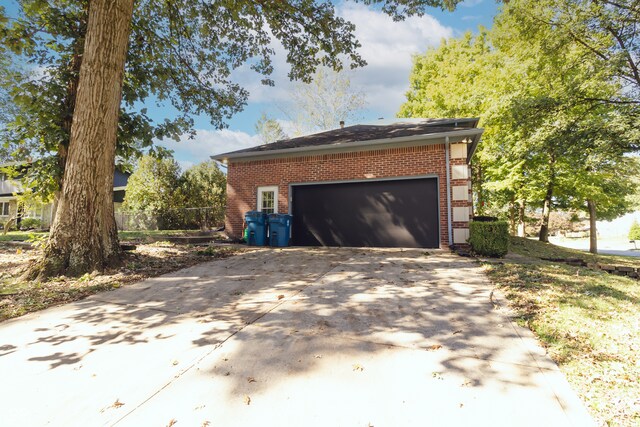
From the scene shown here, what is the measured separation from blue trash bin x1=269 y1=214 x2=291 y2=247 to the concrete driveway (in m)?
5.58

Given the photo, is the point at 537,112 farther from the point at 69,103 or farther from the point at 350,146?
the point at 69,103

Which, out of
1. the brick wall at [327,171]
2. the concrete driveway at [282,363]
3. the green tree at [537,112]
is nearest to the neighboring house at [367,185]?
the brick wall at [327,171]

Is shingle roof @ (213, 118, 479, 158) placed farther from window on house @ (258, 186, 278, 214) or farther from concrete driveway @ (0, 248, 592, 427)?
concrete driveway @ (0, 248, 592, 427)

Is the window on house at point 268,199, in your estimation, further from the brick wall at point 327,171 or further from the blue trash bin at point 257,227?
the blue trash bin at point 257,227

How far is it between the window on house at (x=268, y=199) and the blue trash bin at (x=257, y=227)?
41.8 inches

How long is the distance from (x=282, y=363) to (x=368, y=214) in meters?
7.63

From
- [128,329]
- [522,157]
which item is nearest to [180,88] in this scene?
[128,329]

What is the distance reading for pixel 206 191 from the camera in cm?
2084

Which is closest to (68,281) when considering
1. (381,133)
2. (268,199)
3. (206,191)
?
(268,199)

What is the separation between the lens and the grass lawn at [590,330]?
2.00 meters

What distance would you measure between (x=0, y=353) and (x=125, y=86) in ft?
24.2

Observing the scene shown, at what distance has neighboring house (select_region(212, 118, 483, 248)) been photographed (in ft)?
28.9

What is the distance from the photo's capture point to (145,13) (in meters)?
9.24

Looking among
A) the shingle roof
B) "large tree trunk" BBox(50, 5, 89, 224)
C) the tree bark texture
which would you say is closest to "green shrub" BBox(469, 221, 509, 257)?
the shingle roof
